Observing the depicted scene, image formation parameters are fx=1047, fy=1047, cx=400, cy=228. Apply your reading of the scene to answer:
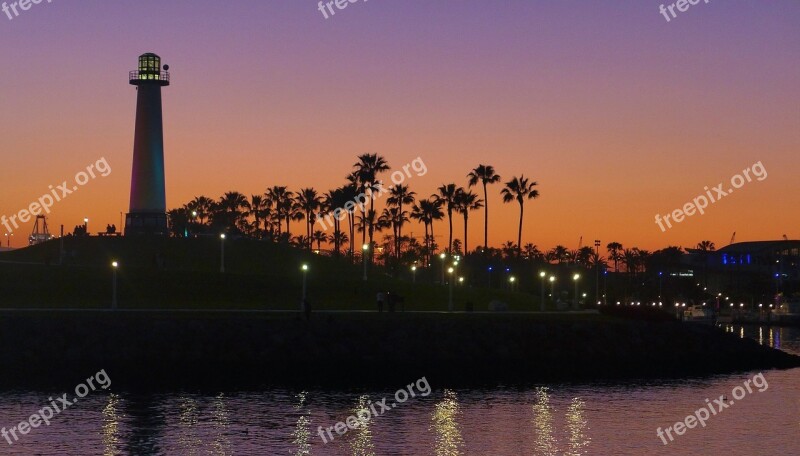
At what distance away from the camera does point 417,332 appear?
7125 centimetres

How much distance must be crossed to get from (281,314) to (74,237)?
63552 mm

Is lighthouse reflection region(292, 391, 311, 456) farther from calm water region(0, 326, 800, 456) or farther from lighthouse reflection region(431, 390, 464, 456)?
lighthouse reflection region(431, 390, 464, 456)

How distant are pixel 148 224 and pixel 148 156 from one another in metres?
8.56

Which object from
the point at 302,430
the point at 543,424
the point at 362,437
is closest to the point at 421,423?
the point at 362,437

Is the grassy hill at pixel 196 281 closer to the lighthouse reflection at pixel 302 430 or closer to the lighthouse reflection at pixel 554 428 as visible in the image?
the lighthouse reflection at pixel 302 430

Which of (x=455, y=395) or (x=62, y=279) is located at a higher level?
(x=62, y=279)

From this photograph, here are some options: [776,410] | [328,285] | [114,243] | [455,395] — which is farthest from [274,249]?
[776,410]

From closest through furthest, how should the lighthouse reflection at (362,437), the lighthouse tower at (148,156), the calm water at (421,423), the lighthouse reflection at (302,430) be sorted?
1. the lighthouse reflection at (362,437)
2. the lighthouse reflection at (302,430)
3. the calm water at (421,423)
4. the lighthouse tower at (148,156)

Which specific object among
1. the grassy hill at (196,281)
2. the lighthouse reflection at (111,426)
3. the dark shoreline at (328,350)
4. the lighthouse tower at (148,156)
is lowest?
the lighthouse reflection at (111,426)

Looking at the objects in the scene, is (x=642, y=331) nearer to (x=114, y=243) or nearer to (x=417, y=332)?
(x=417, y=332)

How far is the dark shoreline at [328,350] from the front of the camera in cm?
6275

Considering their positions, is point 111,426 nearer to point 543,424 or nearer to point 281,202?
point 543,424

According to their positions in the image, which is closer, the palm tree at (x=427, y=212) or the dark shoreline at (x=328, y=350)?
the dark shoreline at (x=328, y=350)

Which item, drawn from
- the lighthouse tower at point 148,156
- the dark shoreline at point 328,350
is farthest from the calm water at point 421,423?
the lighthouse tower at point 148,156
